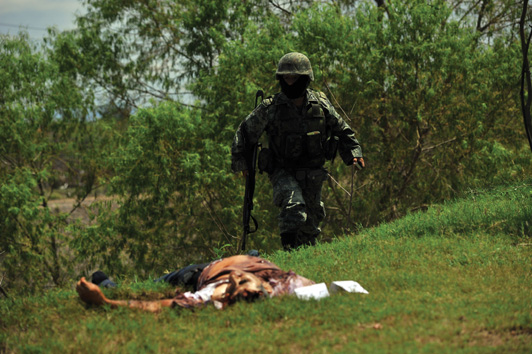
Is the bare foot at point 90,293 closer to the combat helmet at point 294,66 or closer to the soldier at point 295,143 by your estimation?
the soldier at point 295,143

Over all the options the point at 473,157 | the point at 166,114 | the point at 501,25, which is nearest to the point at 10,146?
the point at 166,114

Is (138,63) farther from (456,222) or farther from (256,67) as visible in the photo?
(456,222)

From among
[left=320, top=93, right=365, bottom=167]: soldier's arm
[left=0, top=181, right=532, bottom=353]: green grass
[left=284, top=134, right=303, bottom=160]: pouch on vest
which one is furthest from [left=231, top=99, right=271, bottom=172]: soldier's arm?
[left=0, top=181, right=532, bottom=353]: green grass

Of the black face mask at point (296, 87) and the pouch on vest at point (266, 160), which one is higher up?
the black face mask at point (296, 87)

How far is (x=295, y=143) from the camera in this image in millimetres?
7113

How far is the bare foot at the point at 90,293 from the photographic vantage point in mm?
4609

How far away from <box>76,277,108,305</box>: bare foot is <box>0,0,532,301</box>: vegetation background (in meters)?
6.53

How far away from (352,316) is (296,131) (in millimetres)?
3176

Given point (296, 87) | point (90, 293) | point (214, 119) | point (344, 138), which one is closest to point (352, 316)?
point (90, 293)

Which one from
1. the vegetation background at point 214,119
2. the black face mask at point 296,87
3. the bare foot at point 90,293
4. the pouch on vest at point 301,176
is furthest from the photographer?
the vegetation background at point 214,119

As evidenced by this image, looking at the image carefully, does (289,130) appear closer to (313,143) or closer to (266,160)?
(313,143)

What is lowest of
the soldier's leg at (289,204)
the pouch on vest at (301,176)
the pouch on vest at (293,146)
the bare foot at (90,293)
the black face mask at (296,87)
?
the bare foot at (90,293)

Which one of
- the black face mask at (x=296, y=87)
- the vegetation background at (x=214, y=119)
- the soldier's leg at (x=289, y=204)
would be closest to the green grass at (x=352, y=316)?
the soldier's leg at (x=289, y=204)

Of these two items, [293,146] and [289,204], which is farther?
[293,146]
